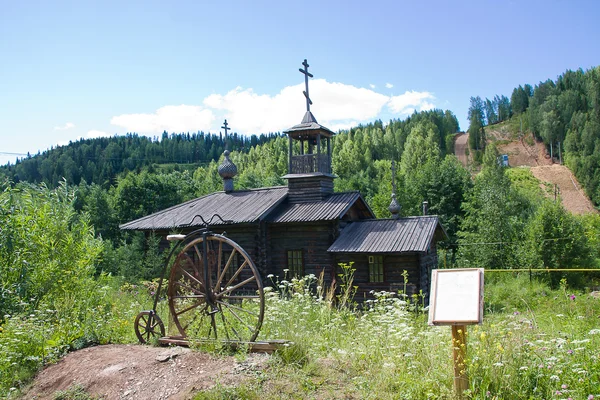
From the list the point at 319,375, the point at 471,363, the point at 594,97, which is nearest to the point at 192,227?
the point at 319,375

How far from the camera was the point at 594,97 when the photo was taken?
86250 mm

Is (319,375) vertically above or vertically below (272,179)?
below

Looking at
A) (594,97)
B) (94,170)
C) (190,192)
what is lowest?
(190,192)

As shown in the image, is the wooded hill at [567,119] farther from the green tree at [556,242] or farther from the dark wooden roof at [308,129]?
the dark wooden roof at [308,129]

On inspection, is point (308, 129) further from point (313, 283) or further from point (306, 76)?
point (313, 283)

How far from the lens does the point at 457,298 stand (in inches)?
198

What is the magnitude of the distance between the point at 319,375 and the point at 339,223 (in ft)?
38.9

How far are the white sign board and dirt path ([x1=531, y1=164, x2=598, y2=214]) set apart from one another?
60268 millimetres

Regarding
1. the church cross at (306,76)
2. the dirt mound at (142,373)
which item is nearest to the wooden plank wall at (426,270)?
the church cross at (306,76)

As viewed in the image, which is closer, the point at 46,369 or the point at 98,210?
the point at 46,369

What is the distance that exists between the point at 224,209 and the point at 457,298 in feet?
49.2

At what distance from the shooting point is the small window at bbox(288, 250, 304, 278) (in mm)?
17933

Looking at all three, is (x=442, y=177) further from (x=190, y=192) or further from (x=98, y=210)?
(x=98, y=210)

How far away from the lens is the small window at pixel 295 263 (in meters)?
17.9
